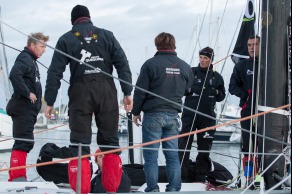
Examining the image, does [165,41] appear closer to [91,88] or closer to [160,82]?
[160,82]

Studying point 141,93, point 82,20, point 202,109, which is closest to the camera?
point 82,20

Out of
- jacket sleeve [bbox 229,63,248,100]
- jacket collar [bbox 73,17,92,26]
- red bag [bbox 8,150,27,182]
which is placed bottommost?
red bag [bbox 8,150,27,182]

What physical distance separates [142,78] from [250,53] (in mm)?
1607

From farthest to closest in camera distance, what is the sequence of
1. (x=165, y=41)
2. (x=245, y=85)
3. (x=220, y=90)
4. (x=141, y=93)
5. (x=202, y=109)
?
1. (x=220, y=90)
2. (x=202, y=109)
3. (x=245, y=85)
4. (x=165, y=41)
5. (x=141, y=93)

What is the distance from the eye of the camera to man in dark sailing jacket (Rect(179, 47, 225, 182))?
839 cm

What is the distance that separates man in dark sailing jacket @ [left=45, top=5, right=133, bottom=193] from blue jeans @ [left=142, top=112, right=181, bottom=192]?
507 millimetres

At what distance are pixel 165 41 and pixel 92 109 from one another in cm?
122

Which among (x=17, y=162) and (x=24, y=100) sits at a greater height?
(x=24, y=100)

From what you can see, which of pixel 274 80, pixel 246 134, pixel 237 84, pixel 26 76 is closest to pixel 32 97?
pixel 26 76

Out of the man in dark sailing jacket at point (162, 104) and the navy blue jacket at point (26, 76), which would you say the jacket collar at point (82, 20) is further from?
the navy blue jacket at point (26, 76)

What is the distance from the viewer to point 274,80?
6.37 metres

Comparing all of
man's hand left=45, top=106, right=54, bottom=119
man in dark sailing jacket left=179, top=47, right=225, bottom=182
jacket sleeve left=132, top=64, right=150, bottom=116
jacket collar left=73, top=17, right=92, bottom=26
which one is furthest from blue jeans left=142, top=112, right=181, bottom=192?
man in dark sailing jacket left=179, top=47, right=225, bottom=182

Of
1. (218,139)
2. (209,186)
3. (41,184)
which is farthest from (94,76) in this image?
(218,139)

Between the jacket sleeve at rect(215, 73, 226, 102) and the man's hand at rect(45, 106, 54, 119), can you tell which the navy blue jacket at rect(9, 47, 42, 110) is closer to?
the man's hand at rect(45, 106, 54, 119)
